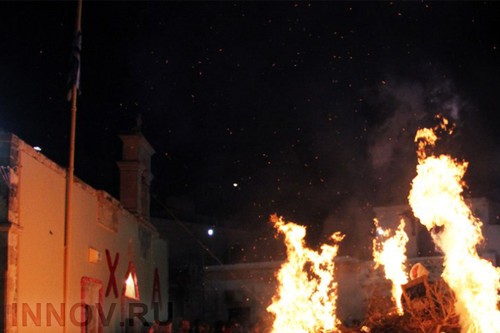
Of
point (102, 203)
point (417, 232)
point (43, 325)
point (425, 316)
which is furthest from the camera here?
point (417, 232)

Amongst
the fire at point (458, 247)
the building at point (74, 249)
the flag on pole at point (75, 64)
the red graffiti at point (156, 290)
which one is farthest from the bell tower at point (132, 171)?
the fire at point (458, 247)

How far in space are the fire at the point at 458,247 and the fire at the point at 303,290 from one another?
399 cm

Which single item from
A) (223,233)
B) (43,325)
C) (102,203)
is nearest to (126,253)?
(102,203)

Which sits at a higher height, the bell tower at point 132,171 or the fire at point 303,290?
the bell tower at point 132,171

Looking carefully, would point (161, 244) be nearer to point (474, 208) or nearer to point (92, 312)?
point (92, 312)

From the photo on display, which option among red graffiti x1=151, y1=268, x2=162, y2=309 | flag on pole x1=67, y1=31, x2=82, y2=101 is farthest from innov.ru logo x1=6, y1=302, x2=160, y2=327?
flag on pole x1=67, y1=31, x2=82, y2=101

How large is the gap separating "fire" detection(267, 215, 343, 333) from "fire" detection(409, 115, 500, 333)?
3.99 metres

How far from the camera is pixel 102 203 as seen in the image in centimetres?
1530

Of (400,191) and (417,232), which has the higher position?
(400,191)

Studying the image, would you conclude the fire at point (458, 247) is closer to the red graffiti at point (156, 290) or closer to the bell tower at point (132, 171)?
the bell tower at point (132, 171)

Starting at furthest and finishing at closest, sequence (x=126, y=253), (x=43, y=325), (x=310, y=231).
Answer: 1. (x=310, y=231)
2. (x=126, y=253)
3. (x=43, y=325)

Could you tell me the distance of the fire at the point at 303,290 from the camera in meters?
15.8

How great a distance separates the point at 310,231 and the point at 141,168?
459 inches

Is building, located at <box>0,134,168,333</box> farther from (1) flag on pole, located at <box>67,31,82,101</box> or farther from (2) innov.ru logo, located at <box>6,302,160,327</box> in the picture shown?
(1) flag on pole, located at <box>67,31,82,101</box>
